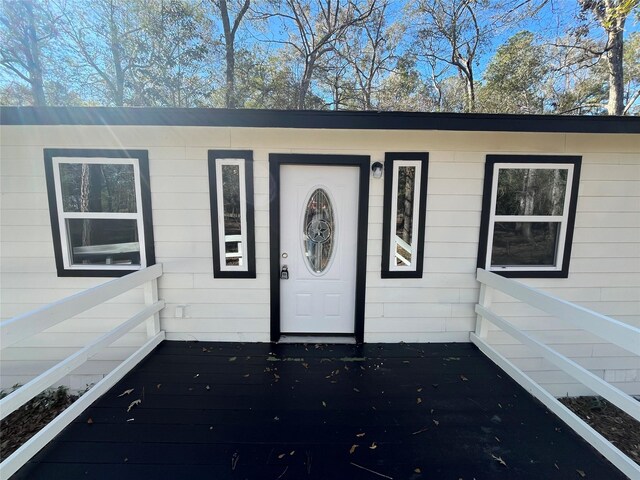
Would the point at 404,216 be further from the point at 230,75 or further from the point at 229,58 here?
the point at 229,58

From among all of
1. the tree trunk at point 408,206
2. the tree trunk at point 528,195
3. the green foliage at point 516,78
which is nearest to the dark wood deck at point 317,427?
the tree trunk at point 408,206

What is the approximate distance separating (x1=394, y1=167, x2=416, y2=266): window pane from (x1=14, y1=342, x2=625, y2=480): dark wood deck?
3.37ft

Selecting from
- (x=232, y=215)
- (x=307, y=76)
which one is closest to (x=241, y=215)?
(x=232, y=215)

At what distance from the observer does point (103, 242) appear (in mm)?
3014

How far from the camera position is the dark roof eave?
2.43 meters

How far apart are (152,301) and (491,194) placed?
3.51 m

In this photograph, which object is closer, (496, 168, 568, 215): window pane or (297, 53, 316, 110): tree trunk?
(496, 168, 568, 215): window pane

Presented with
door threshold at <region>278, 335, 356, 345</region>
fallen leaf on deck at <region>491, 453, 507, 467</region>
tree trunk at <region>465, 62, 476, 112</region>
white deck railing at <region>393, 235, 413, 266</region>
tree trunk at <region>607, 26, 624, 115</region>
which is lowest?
fallen leaf on deck at <region>491, 453, 507, 467</region>

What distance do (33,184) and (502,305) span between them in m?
4.85

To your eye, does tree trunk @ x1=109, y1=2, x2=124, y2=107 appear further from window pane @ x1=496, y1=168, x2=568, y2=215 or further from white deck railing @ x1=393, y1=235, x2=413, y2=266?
window pane @ x1=496, y1=168, x2=568, y2=215

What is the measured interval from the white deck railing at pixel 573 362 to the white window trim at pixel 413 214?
733 mm

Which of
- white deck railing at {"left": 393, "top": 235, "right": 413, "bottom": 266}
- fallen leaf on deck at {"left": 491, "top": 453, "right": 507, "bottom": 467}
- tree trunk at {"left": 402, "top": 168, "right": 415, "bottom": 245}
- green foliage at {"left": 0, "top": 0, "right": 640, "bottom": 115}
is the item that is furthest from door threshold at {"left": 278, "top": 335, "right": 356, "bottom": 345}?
green foliage at {"left": 0, "top": 0, "right": 640, "bottom": 115}

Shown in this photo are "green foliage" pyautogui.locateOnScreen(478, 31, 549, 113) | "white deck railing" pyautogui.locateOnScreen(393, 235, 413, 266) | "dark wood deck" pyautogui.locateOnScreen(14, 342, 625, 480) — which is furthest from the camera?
"green foliage" pyautogui.locateOnScreen(478, 31, 549, 113)

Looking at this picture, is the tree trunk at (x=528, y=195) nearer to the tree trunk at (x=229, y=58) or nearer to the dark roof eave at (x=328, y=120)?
the dark roof eave at (x=328, y=120)
